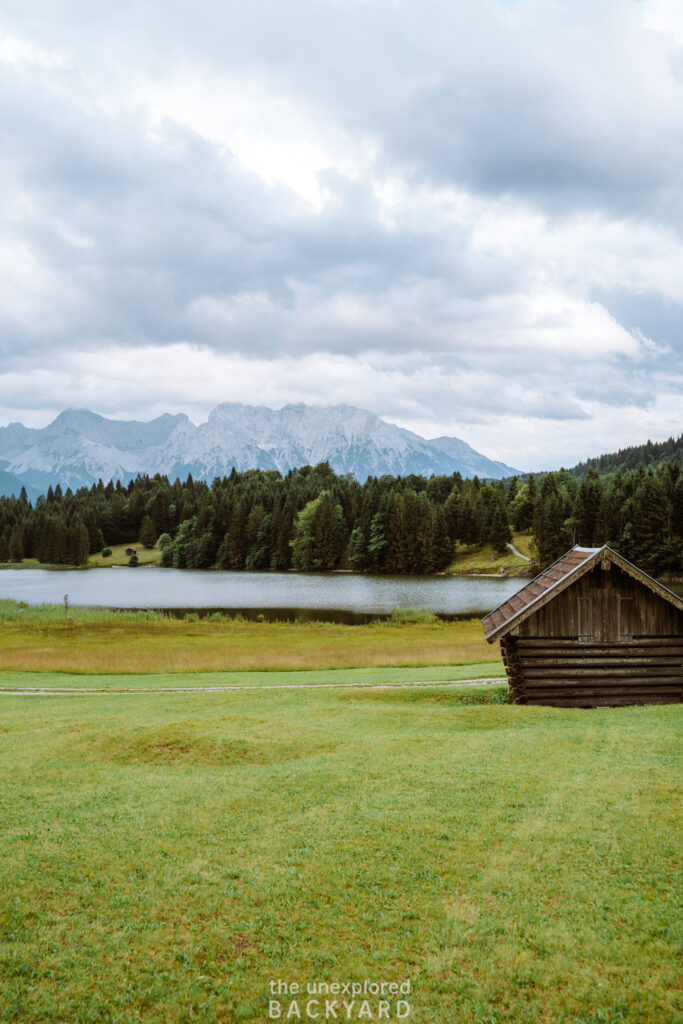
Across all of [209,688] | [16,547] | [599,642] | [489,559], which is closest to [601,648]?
[599,642]

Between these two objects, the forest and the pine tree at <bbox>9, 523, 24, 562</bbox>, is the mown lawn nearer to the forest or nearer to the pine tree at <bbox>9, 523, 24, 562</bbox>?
the forest

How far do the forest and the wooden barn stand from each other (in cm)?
9985

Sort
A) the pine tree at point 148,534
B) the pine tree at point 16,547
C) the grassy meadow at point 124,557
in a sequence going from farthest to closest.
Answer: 1. the pine tree at point 148,534
2. the pine tree at point 16,547
3. the grassy meadow at point 124,557

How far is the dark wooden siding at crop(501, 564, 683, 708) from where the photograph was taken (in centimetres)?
1969

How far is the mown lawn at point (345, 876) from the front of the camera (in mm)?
6051

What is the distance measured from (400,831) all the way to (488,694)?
12948 mm

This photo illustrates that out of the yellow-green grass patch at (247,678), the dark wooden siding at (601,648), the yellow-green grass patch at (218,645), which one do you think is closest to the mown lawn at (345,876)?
the dark wooden siding at (601,648)

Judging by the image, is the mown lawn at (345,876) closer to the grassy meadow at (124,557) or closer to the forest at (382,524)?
the forest at (382,524)

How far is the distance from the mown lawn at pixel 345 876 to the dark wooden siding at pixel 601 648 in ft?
16.2

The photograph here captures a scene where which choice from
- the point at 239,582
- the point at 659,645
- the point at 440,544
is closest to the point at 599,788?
the point at 659,645

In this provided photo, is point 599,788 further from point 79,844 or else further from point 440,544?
point 440,544

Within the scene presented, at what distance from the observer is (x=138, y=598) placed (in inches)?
3538

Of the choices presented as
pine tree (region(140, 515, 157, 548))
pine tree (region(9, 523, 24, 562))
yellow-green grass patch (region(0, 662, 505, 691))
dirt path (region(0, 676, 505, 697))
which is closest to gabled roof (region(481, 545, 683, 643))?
dirt path (region(0, 676, 505, 697))

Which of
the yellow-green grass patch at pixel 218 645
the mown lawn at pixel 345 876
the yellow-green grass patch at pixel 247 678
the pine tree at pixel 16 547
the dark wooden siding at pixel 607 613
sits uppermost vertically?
the pine tree at pixel 16 547
